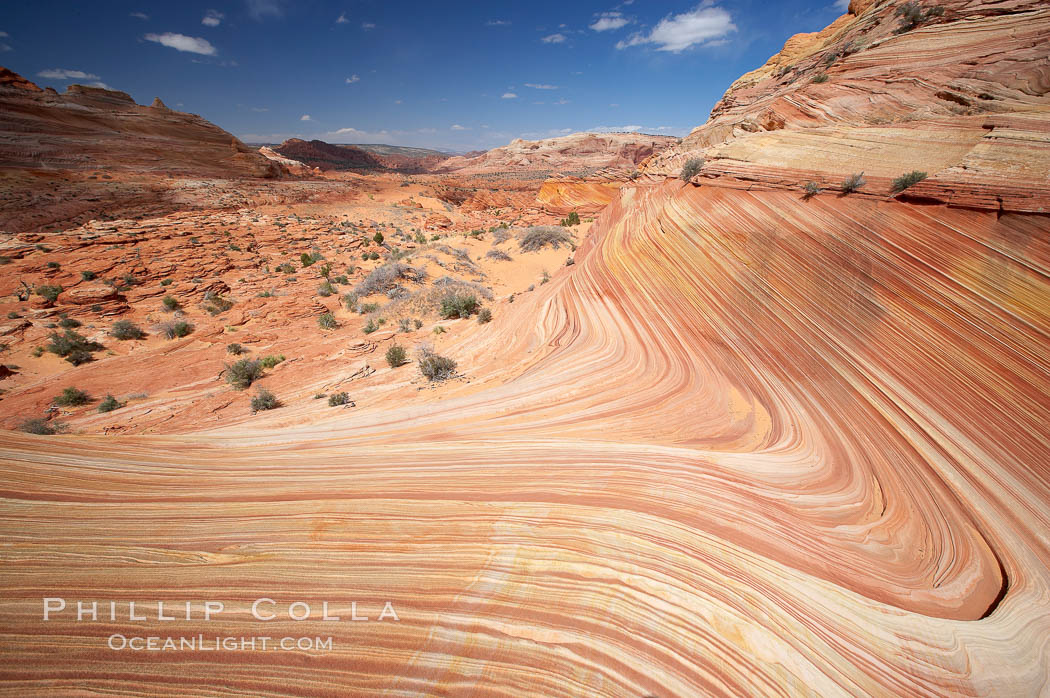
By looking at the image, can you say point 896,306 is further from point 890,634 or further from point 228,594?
point 228,594

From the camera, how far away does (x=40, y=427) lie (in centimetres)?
572

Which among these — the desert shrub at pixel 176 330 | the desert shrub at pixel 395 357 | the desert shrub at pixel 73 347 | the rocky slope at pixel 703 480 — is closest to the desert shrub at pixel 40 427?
the rocky slope at pixel 703 480

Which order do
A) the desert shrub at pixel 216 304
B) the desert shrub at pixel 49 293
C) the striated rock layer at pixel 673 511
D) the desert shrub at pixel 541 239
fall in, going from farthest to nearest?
the desert shrub at pixel 541 239
the desert shrub at pixel 216 304
the desert shrub at pixel 49 293
the striated rock layer at pixel 673 511

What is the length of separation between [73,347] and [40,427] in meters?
4.72

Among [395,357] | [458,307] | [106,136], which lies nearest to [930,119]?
[395,357]

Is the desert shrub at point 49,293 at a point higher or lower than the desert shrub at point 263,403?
higher

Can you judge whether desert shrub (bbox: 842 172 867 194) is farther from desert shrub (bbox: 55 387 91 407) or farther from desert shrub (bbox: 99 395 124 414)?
desert shrub (bbox: 55 387 91 407)

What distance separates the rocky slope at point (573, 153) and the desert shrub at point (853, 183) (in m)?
80.3

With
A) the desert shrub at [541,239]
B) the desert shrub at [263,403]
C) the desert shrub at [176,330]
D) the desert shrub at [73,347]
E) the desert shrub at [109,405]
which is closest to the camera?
the desert shrub at [263,403]

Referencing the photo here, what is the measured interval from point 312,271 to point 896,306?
17.7 meters

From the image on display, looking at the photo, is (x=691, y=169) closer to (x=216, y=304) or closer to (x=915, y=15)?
(x=915, y=15)

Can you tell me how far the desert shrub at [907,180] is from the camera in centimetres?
414

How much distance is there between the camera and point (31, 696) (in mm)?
1285

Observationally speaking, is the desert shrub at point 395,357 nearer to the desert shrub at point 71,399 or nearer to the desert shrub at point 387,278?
the desert shrub at point 71,399
